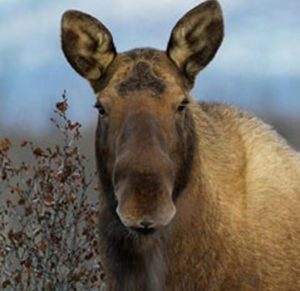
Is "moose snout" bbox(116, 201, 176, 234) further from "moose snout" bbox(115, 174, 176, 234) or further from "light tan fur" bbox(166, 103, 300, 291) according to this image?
"light tan fur" bbox(166, 103, 300, 291)

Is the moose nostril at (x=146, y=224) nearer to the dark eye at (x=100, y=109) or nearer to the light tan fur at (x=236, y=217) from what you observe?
the light tan fur at (x=236, y=217)

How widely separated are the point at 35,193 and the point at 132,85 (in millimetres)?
3996

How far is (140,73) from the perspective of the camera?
992 centimetres

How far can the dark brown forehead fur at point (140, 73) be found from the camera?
9828mm

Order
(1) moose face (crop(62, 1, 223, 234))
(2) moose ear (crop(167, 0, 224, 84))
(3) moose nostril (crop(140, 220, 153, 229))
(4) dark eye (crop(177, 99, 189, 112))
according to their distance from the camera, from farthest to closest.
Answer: (2) moose ear (crop(167, 0, 224, 84)) < (4) dark eye (crop(177, 99, 189, 112)) < (1) moose face (crop(62, 1, 223, 234)) < (3) moose nostril (crop(140, 220, 153, 229))

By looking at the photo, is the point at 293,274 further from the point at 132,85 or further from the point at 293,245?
the point at 132,85

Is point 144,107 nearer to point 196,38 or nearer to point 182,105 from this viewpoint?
point 182,105

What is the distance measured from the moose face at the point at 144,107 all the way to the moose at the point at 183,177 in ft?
0.04

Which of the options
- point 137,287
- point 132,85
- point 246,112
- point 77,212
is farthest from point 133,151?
point 77,212

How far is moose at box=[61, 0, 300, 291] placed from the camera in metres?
9.75

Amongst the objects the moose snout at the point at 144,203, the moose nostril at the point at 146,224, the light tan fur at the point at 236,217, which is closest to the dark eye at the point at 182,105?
the light tan fur at the point at 236,217

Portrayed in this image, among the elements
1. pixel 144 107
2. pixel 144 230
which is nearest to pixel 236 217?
pixel 144 107

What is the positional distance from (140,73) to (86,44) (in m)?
0.79

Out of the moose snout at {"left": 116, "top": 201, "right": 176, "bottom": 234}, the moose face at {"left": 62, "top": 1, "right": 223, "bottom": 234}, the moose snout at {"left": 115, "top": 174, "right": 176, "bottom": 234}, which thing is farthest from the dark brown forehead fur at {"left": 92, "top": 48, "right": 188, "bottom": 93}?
the moose snout at {"left": 116, "top": 201, "right": 176, "bottom": 234}
